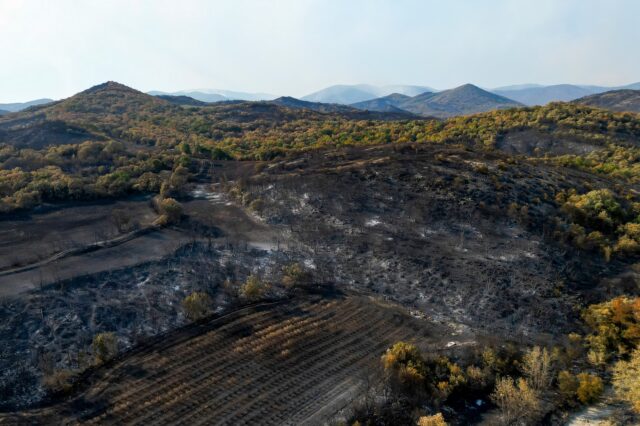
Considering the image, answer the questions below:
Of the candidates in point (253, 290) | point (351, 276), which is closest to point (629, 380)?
point (351, 276)

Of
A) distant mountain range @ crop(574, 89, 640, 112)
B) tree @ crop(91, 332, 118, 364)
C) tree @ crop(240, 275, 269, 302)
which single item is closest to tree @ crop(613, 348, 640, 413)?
tree @ crop(240, 275, 269, 302)

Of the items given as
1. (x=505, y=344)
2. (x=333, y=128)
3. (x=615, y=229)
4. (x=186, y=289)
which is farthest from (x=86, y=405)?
(x=333, y=128)

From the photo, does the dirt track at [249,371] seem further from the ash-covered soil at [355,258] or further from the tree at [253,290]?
the ash-covered soil at [355,258]

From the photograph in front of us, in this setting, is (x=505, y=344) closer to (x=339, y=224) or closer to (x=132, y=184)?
(x=339, y=224)

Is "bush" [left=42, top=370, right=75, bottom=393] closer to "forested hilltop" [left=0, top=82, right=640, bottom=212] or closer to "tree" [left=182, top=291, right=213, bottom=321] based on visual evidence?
"tree" [left=182, top=291, right=213, bottom=321]

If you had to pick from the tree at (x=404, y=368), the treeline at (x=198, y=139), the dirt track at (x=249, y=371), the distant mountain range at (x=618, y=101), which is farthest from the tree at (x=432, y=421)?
the distant mountain range at (x=618, y=101)
